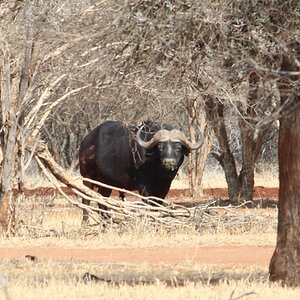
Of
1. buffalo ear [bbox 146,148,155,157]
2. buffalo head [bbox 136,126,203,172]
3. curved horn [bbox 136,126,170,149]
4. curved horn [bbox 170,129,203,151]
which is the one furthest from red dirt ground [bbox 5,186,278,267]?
buffalo ear [bbox 146,148,155,157]

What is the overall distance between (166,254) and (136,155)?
25.7 ft

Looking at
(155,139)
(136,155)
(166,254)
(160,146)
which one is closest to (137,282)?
(166,254)

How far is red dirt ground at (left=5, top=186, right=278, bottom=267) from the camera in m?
17.1

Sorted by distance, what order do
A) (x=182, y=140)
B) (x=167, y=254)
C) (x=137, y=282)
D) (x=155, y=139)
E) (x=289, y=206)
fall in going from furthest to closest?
1. (x=182, y=140)
2. (x=155, y=139)
3. (x=167, y=254)
4. (x=137, y=282)
5. (x=289, y=206)

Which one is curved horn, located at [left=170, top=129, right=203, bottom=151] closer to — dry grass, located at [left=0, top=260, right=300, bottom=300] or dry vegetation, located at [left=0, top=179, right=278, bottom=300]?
dry vegetation, located at [left=0, top=179, right=278, bottom=300]

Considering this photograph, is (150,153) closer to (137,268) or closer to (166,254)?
(166,254)

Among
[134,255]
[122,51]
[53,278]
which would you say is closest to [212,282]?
[53,278]

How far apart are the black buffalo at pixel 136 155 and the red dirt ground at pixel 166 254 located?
5.03 m

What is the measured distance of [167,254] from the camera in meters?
18.1

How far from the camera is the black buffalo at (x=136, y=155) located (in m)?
25.1

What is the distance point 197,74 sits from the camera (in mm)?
12727

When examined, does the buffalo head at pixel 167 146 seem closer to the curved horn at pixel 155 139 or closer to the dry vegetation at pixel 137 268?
the curved horn at pixel 155 139

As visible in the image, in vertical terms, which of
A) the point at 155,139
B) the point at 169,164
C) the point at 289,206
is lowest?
the point at 289,206

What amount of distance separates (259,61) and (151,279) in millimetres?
3863
